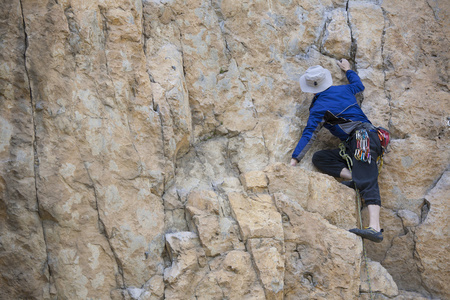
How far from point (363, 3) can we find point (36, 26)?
11.0ft

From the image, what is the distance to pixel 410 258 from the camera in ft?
13.6

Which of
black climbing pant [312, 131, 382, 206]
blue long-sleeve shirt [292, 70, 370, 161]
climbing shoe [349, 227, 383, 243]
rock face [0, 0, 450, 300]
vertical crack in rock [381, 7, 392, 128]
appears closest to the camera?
rock face [0, 0, 450, 300]

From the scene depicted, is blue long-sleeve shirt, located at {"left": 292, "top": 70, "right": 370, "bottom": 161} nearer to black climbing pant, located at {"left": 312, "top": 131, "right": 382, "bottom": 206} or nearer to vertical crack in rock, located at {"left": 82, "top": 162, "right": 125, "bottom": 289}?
black climbing pant, located at {"left": 312, "top": 131, "right": 382, "bottom": 206}

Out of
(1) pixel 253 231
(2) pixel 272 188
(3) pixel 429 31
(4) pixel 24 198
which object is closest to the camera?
(4) pixel 24 198

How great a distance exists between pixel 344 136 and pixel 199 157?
4.45 feet

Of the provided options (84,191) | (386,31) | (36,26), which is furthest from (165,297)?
(386,31)

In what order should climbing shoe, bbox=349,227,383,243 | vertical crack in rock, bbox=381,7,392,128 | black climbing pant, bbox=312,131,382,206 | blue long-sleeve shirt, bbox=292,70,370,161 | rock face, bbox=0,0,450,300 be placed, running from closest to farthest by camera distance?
1. rock face, bbox=0,0,450,300
2. climbing shoe, bbox=349,227,383,243
3. black climbing pant, bbox=312,131,382,206
4. blue long-sleeve shirt, bbox=292,70,370,161
5. vertical crack in rock, bbox=381,7,392,128

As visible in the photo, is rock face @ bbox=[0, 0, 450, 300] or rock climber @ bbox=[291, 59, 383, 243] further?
rock climber @ bbox=[291, 59, 383, 243]

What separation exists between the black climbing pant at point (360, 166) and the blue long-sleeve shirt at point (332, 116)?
0.13 metres

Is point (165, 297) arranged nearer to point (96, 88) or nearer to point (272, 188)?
point (272, 188)

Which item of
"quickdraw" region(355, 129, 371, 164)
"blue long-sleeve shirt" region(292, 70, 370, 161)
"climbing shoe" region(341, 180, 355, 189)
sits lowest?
"climbing shoe" region(341, 180, 355, 189)

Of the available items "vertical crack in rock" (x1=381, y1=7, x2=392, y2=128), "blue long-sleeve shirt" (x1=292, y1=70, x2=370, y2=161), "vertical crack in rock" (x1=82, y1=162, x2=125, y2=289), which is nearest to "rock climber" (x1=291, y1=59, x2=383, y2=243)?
"blue long-sleeve shirt" (x1=292, y1=70, x2=370, y2=161)

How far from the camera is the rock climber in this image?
405cm

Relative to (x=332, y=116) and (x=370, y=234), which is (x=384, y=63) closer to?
(x=332, y=116)
